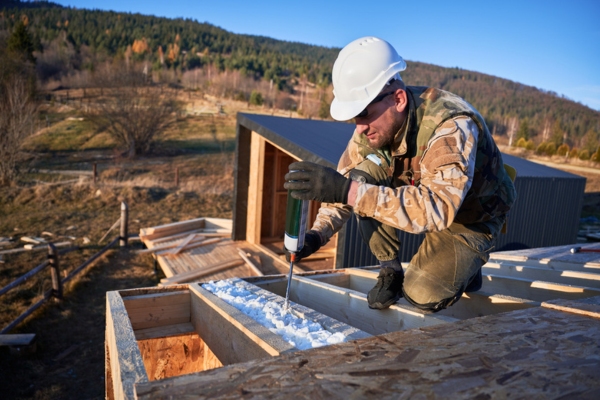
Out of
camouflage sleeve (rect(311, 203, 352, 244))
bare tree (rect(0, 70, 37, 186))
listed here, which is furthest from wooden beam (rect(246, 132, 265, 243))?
bare tree (rect(0, 70, 37, 186))

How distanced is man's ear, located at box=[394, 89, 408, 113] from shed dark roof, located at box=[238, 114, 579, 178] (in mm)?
3099

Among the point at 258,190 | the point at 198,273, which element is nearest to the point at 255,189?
the point at 258,190

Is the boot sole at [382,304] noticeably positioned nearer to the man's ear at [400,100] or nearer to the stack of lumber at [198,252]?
the man's ear at [400,100]

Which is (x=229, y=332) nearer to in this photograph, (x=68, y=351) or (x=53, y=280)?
Answer: (x=68, y=351)

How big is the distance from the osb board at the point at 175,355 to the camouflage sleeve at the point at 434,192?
1661mm

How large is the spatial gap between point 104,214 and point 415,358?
42.8 ft

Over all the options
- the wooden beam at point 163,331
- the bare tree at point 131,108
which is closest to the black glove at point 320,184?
the wooden beam at point 163,331

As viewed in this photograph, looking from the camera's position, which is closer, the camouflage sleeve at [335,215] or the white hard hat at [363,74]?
the white hard hat at [363,74]

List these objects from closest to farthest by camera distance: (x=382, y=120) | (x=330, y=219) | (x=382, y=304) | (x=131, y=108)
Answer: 1. (x=382, y=120)
2. (x=382, y=304)
3. (x=330, y=219)
4. (x=131, y=108)

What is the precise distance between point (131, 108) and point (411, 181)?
2083cm

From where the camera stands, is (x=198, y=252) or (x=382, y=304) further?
(x=198, y=252)

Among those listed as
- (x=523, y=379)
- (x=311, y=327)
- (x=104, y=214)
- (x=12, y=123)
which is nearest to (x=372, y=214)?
(x=311, y=327)

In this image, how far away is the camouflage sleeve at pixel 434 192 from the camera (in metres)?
2.06

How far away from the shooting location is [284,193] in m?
10.1
